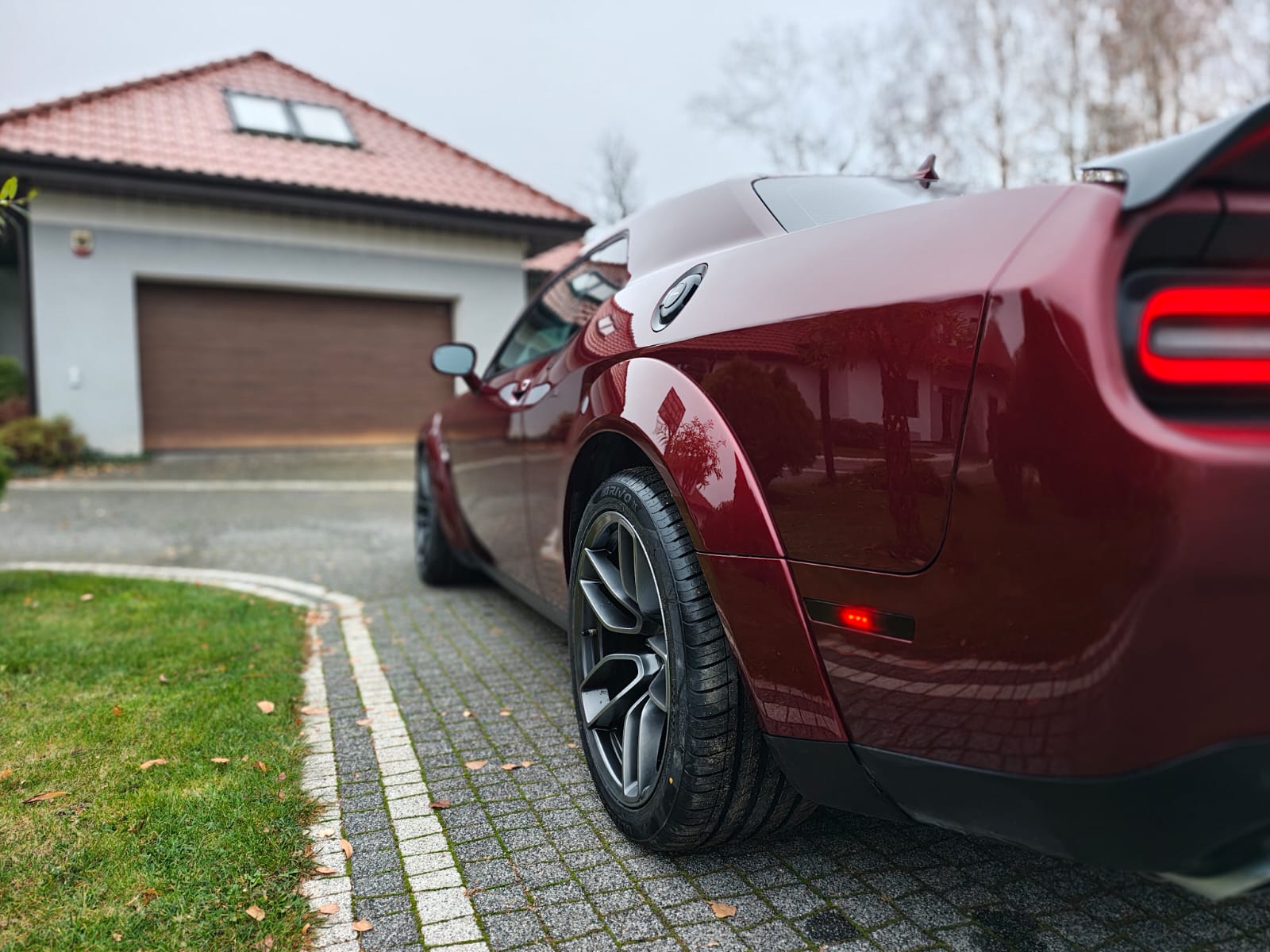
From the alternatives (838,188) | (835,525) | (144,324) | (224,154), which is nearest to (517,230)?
(224,154)

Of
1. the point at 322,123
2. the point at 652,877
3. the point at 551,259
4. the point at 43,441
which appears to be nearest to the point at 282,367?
the point at 43,441

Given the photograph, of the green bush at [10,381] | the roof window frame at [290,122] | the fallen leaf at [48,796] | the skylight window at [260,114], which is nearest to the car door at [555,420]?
the fallen leaf at [48,796]

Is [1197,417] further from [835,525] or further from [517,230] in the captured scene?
[517,230]

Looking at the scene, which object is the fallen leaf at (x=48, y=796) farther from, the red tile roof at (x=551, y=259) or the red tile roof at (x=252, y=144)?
the red tile roof at (x=551, y=259)

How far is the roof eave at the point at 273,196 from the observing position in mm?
11695

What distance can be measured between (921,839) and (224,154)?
46.8 feet

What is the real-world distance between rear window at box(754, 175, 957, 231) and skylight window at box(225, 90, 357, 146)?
47.8 ft

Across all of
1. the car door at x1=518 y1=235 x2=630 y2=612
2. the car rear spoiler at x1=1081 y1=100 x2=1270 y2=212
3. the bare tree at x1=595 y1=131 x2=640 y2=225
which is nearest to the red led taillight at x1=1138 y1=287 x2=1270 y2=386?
the car rear spoiler at x1=1081 y1=100 x2=1270 y2=212

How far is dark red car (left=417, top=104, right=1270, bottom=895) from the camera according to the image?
114 centimetres

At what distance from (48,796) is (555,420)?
5.71ft

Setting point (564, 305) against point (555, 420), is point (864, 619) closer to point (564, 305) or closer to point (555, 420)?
point (555, 420)

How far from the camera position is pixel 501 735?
2.93 meters

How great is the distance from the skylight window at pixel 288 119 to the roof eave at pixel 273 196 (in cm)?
238

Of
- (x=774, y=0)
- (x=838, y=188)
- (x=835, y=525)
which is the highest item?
(x=774, y=0)
